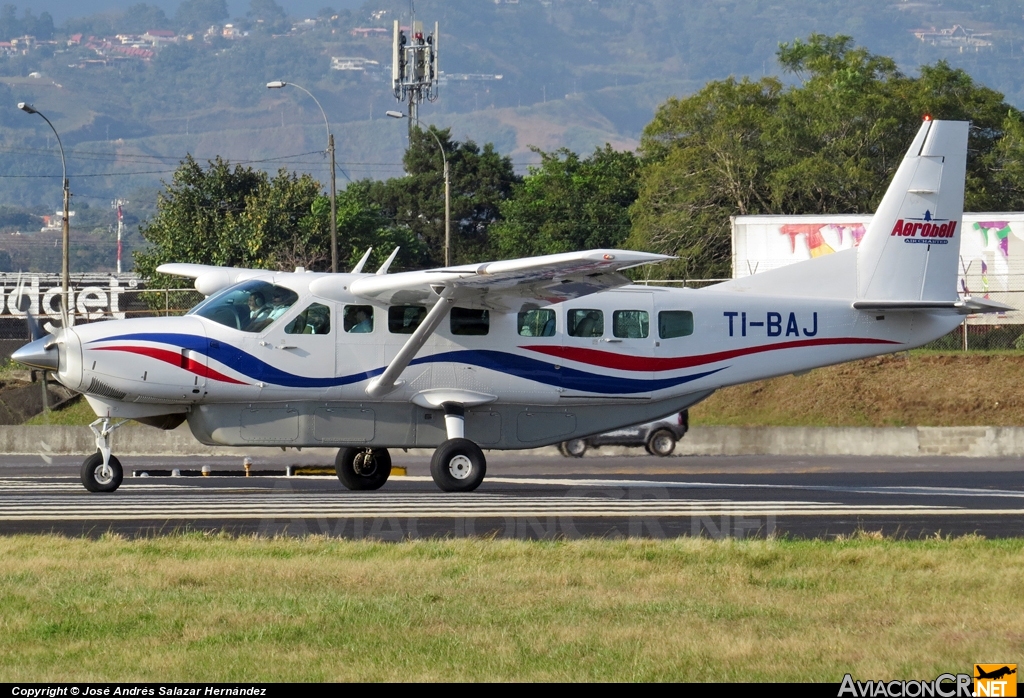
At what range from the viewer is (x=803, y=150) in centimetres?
5512

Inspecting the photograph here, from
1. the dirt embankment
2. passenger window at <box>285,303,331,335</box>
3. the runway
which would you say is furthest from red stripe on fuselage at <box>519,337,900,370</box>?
the dirt embankment

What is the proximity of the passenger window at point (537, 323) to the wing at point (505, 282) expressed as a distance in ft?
1.45

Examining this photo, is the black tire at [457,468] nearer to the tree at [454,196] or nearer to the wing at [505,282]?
the wing at [505,282]

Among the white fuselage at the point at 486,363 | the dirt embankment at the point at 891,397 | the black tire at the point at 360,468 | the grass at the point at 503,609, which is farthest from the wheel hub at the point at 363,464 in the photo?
the dirt embankment at the point at 891,397

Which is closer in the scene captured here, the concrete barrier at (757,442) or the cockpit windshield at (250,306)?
the cockpit windshield at (250,306)

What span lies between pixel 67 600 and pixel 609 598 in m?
3.90

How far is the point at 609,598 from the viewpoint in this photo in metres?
9.98

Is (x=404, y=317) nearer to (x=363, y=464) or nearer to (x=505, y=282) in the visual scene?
(x=505, y=282)

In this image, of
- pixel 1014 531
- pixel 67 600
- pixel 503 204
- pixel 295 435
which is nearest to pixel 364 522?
pixel 295 435

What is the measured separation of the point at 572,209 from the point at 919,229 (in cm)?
5210

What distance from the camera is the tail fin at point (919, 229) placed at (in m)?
20.4

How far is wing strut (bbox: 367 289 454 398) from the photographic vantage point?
59.1ft

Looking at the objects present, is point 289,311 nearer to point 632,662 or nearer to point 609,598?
point 609,598

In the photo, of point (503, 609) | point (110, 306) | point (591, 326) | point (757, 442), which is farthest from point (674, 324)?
point (110, 306)
